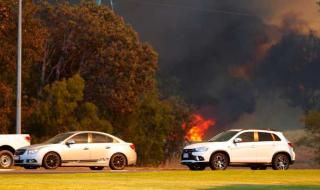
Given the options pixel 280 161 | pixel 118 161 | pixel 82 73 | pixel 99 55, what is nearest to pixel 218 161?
pixel 280 161

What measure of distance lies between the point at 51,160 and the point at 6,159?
4184mm

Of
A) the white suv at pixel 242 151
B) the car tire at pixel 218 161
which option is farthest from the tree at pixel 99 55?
the car tire at pixel 218 161

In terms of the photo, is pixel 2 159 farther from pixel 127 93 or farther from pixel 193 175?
pixel 127 93

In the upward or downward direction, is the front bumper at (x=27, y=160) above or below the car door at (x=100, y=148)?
below

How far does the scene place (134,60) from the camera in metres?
62.5

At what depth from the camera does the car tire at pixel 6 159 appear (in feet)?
123

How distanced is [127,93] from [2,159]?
85.8 ft

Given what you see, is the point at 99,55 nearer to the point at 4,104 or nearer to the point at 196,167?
the point at 4,104

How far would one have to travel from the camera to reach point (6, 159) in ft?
123

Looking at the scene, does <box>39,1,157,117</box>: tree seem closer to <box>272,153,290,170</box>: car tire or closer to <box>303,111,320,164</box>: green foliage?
<box>303,111,320,164</box>: green foliage

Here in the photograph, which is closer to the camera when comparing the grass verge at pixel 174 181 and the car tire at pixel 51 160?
the grass verge at pixel 174 181

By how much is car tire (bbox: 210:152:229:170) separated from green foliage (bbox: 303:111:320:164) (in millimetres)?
42099

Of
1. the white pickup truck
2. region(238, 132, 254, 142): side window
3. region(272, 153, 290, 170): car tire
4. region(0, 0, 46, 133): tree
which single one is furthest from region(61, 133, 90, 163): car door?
region(0, 0, 46, 133): tree

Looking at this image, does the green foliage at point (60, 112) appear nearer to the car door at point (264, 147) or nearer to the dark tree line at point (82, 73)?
the dark tree line at point (82, 73)
